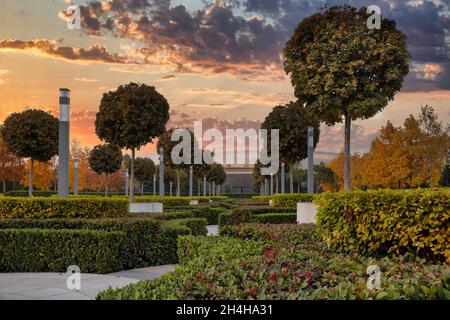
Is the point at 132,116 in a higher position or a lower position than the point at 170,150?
higher

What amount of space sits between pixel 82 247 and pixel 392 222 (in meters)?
5.43

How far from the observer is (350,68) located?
16609 millimetres

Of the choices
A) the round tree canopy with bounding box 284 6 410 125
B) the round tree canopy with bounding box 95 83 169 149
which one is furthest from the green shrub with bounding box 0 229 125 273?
the round tree canopy with bounding box 95 83 169 149

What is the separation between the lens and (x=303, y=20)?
18.4m

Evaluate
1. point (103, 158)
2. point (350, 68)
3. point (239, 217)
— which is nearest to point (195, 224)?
point (239, 217)

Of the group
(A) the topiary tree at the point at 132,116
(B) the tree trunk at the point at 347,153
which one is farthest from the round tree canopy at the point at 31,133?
(B) the tree trunk at the point at 347,153

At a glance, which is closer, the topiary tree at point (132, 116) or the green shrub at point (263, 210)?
the green shrub at point (263, 210)

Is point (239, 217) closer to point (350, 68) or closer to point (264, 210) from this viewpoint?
point (264, 210)

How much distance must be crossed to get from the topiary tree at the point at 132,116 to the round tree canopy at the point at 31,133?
542 centimetres

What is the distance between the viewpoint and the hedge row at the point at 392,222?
20.2 feet

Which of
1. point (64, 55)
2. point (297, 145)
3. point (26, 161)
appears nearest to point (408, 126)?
point (297, 145)

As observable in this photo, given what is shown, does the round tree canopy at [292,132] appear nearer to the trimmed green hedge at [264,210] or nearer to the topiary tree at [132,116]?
the topiary tree at [132,116]

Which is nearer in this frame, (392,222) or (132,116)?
(392,222)

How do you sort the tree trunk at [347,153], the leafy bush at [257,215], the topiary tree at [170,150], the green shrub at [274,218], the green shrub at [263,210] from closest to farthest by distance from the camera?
the green shrub at [274,218] < the leafy bush at [257,215] < the tree trunk at [347,153] < the green shrub at [263,210] < the topiary tree at [170,150]
